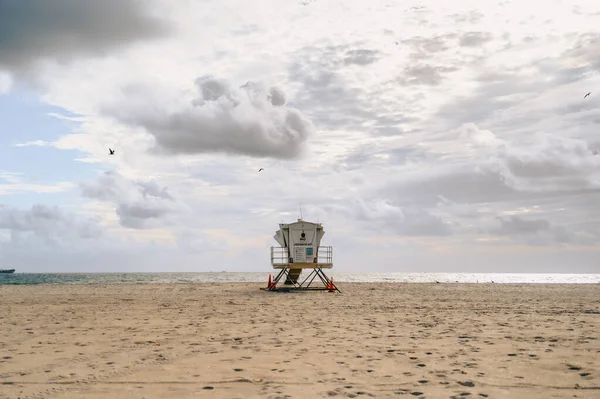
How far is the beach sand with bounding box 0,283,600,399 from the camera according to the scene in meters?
7.47

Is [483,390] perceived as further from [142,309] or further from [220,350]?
[142,309]

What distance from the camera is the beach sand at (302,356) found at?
24.5 ft

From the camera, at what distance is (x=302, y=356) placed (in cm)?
982

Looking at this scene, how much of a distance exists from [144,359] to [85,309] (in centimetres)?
1288

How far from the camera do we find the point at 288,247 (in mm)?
37594

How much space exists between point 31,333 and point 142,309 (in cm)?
721

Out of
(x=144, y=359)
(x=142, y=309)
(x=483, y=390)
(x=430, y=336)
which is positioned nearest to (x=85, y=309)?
(x=142, y=309)

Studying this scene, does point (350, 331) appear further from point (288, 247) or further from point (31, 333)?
point (288, 247)

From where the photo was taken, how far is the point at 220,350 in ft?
35.0

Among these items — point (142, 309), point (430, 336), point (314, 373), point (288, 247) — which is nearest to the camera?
point (314, 373)

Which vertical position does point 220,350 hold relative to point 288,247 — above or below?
below

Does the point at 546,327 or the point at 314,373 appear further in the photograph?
the point at 546,327

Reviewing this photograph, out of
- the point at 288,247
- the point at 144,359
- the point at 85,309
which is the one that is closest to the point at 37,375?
the point at 144,359

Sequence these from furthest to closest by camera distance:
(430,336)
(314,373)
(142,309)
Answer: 1. (142,309)
2. (430,336)
3. (314,373)
